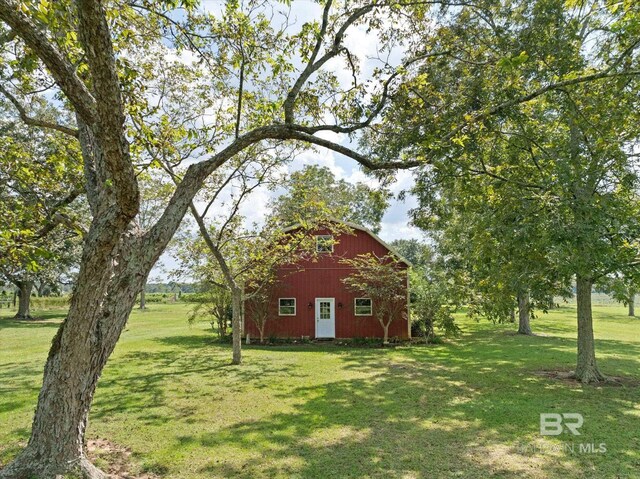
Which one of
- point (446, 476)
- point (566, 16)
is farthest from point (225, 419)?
point (566, 16)

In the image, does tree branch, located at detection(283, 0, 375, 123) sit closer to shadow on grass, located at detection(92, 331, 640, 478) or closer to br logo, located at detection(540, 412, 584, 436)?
shadow on grass, located at detection(92, 331, 640, 478)

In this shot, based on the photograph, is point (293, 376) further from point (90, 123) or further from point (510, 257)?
point (90, 123)

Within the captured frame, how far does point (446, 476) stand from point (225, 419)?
3.84 m

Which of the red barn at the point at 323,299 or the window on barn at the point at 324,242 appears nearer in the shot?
the window on barn at the point at 324,242

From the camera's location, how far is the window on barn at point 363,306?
1869cm

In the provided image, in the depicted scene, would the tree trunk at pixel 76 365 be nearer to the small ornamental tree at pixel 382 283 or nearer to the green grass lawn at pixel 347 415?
the green grass lawn at pixel 347 415

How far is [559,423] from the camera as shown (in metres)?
6.61

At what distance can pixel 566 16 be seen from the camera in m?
8.28

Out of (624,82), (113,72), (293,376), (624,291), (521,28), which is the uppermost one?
(521,28)

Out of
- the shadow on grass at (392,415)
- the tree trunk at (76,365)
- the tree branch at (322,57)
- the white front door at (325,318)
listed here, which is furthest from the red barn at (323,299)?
the tree trunk at (76,365)

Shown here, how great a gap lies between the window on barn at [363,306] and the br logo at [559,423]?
1170 centimetres

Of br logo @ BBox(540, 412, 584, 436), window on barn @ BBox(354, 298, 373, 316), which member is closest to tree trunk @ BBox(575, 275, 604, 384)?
br logo @ BBox(540, 412, 584, 436)

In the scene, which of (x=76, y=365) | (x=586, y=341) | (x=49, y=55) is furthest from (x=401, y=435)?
(x=586, y=341)

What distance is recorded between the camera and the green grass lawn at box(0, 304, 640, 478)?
16.6ft
